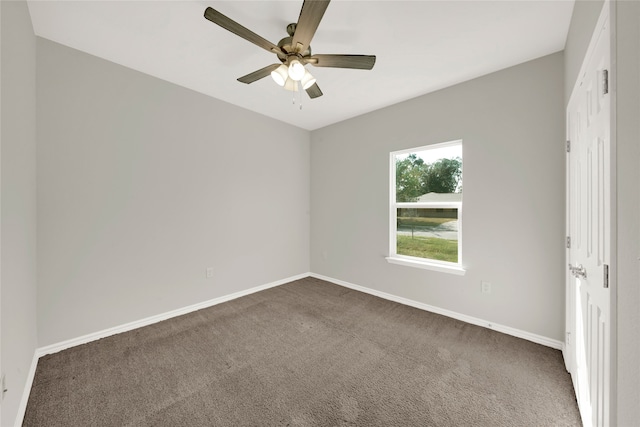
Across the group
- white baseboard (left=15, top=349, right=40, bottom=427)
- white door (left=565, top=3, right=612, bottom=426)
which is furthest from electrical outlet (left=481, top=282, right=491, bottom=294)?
white baseboard (left=15, top=349, right=40, bottom=427)

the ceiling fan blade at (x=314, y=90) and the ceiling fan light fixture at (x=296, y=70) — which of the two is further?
the ceiling fan blade at (x=314, y=90)

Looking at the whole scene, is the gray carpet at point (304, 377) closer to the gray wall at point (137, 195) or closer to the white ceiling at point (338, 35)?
the gray wall at point (137, 195)

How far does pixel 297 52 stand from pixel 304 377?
2.40 metres

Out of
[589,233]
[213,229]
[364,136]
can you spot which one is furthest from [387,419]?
[364,136]

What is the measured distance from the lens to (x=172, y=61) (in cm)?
238

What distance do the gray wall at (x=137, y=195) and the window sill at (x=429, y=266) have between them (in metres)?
1.92

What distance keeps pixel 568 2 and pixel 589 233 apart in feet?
5.21

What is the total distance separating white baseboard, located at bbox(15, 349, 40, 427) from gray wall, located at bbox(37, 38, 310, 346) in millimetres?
222

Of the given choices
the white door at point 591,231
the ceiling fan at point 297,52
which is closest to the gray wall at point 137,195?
the ceiling fan at point 297,52

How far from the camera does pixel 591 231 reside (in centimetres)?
134

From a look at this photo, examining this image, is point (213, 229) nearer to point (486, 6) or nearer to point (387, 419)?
point (387, 419)

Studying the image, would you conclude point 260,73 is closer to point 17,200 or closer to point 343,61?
point 343,61

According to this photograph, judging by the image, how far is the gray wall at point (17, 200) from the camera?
134 cm
